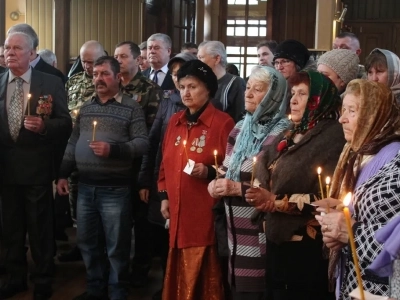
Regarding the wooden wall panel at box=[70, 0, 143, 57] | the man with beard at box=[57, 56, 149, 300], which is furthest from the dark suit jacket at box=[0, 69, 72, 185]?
the wooden wall panel at box=[70, 0, 143, 57]

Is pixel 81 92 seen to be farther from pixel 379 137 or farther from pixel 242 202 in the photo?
pixel 379 137

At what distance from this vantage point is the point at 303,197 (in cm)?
266

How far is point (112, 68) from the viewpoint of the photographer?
3.90 m

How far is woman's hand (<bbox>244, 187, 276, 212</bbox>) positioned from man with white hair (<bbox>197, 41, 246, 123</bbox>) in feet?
5.32

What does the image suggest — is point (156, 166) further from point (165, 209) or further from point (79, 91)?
point (79, 91)

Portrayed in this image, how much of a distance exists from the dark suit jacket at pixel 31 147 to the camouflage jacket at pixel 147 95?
523 mm

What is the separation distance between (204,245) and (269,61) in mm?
2393

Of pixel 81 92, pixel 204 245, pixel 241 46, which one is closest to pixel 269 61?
pixel 81 92

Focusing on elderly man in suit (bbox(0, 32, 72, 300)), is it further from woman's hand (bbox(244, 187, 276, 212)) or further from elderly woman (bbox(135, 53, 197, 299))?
woman's hand (bbox(244, 187, 276, 212))

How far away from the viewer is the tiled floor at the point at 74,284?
13.6 ft

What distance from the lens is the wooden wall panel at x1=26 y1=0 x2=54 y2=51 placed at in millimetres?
7746

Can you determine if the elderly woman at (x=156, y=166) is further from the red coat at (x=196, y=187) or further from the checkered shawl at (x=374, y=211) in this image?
the checkered shawl at (x=374, y=211)

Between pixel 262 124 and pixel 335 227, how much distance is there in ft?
3.58

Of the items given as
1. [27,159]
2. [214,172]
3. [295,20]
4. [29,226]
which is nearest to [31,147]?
[27,159]
